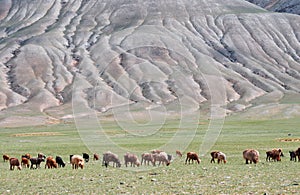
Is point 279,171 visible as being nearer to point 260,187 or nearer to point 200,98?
point 260,187

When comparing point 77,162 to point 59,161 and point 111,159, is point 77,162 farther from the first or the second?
point 59,161

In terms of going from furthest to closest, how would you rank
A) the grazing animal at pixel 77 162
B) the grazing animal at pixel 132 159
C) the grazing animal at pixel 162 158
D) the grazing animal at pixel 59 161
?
1. the grazing animal at pixel 59 161
2. the grazing animal at pixel 162 158
3. the grazing animal at pixel 132 159
4. the grazing animal at pixel 77 162

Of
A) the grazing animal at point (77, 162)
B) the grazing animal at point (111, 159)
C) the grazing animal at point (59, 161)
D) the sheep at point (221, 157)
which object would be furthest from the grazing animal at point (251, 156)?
the grazing animal at point (59, 161)

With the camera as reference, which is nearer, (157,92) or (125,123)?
(125,123)

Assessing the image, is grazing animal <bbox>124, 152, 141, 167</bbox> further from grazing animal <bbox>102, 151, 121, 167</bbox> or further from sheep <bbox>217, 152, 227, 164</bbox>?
sheep <bbox>217, 152, 227, 164</bbox>

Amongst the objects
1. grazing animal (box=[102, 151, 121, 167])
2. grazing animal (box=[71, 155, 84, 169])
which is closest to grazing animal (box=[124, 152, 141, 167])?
grazing animal (box=[102, 151, 121, 167])

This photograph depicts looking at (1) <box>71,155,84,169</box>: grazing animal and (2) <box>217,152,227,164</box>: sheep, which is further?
(2) <box>217,152,227,164</box>: sheep

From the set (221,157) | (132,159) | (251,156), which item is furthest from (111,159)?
(251,156)

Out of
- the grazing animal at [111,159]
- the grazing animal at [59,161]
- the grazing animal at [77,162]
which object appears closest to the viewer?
the grazing animal at [77,162]

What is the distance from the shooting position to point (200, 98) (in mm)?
170375

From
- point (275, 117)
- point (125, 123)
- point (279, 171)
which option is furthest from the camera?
point (275, 117)

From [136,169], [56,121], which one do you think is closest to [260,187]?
[136,169]

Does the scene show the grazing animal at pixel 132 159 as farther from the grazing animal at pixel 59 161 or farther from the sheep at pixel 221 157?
the sheep at pixel 221 157

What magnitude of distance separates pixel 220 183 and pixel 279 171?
634 centimetres
